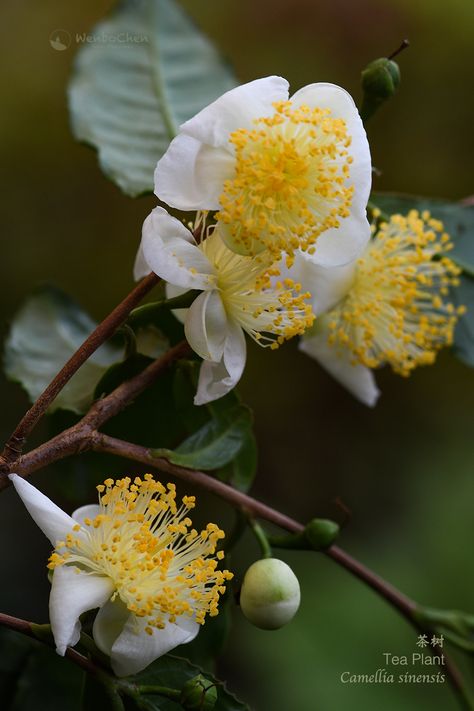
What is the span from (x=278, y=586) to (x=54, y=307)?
518mm

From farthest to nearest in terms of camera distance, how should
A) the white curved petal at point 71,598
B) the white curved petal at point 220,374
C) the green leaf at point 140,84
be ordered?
the green leaf at point 140,84 < the white curved petal at point 220,374 < the white curved petal at point 71,598

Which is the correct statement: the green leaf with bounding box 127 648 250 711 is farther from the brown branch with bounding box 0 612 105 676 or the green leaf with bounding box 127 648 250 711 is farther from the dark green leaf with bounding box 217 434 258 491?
the dark green leaf with bounding box 217 434 258 491

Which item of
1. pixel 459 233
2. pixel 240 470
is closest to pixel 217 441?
pixel 240 470

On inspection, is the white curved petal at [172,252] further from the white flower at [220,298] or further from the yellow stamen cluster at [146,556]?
the yellow stamen cluster at [146,556]

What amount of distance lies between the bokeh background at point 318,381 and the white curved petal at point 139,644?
1145 mm

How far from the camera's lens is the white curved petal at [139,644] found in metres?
0.63

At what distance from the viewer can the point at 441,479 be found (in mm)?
2062

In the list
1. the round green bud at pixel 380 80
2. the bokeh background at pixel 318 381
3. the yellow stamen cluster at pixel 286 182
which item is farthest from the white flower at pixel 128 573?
the bokeh background at pixel 318 381

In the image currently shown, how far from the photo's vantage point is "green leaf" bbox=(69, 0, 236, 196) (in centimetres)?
101

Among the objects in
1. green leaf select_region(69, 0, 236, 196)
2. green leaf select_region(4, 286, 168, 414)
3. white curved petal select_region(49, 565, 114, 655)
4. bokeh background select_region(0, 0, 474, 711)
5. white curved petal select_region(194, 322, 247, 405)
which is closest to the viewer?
white curved petal select_region(49, 565, 114, 655)

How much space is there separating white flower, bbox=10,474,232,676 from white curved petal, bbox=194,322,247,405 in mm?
85

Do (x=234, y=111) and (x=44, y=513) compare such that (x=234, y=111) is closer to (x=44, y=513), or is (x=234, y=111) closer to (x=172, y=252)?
(x=172, y=252)

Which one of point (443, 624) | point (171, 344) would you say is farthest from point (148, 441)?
point (443, 624)

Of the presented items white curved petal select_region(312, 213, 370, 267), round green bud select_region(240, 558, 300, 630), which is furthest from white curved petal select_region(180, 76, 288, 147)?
round green bud select_region(240, 558, 300, 630)
